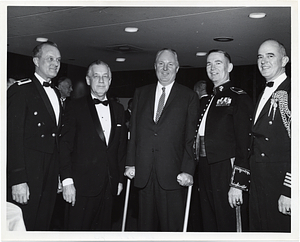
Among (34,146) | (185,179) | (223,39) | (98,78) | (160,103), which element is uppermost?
(223,39)

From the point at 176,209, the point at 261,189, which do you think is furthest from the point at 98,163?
the point at 261,189

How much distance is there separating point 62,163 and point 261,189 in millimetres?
1712

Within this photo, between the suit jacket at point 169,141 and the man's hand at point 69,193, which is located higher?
the suit jacket at point 169,141

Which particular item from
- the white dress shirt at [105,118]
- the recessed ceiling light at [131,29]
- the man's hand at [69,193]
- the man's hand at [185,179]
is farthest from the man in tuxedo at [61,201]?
the man's hand at [185,179]

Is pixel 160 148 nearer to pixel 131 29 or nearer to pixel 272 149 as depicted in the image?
pixel 272 149

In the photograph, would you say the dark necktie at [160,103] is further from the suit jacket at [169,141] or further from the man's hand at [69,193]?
the man's hand at [69,193]

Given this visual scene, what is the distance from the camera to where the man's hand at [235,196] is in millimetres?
3424

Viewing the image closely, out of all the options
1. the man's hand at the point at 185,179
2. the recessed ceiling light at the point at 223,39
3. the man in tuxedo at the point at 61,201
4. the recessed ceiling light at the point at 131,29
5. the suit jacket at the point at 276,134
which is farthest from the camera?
the recessed ceiling light at the point at 223,39

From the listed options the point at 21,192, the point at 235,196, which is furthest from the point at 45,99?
the point at 235,196

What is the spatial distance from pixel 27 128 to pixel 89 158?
596 millimetres

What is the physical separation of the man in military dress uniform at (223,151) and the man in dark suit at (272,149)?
10 cm

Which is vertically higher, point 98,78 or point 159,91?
point 98,78

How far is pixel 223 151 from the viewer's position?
3.47m
